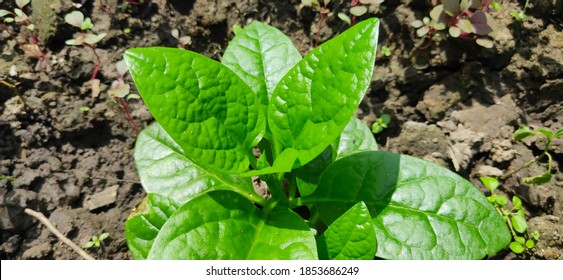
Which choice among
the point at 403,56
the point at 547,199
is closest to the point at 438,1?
the point at 403,56

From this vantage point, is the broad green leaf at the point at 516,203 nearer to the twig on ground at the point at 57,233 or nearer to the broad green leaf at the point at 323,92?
the broad green leaf at the point at 323,92

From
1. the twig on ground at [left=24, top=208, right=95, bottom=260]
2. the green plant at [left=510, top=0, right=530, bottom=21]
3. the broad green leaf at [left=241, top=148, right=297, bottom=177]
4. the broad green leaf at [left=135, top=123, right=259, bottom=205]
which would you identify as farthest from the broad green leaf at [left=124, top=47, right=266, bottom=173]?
the green plant at [left=510, top=0, right=530, bottom=21]

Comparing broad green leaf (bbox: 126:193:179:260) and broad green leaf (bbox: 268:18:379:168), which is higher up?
broad green leaf (bbox: 268:18:379:168)

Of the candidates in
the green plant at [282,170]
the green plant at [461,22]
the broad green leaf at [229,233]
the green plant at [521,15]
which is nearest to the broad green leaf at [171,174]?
the green plant at [282,170]

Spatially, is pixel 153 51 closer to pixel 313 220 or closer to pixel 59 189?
pixel 313 220

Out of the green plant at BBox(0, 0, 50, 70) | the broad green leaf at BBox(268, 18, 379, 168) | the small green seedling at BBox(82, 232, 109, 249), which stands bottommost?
the small green seedling at BBox(82, 232, 109, 249)

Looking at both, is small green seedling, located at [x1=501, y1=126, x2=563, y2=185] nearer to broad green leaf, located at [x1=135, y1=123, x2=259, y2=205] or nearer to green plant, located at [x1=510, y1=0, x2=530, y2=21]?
green plant, located at [x1=510, y1=0, x2=530, y2=21]
